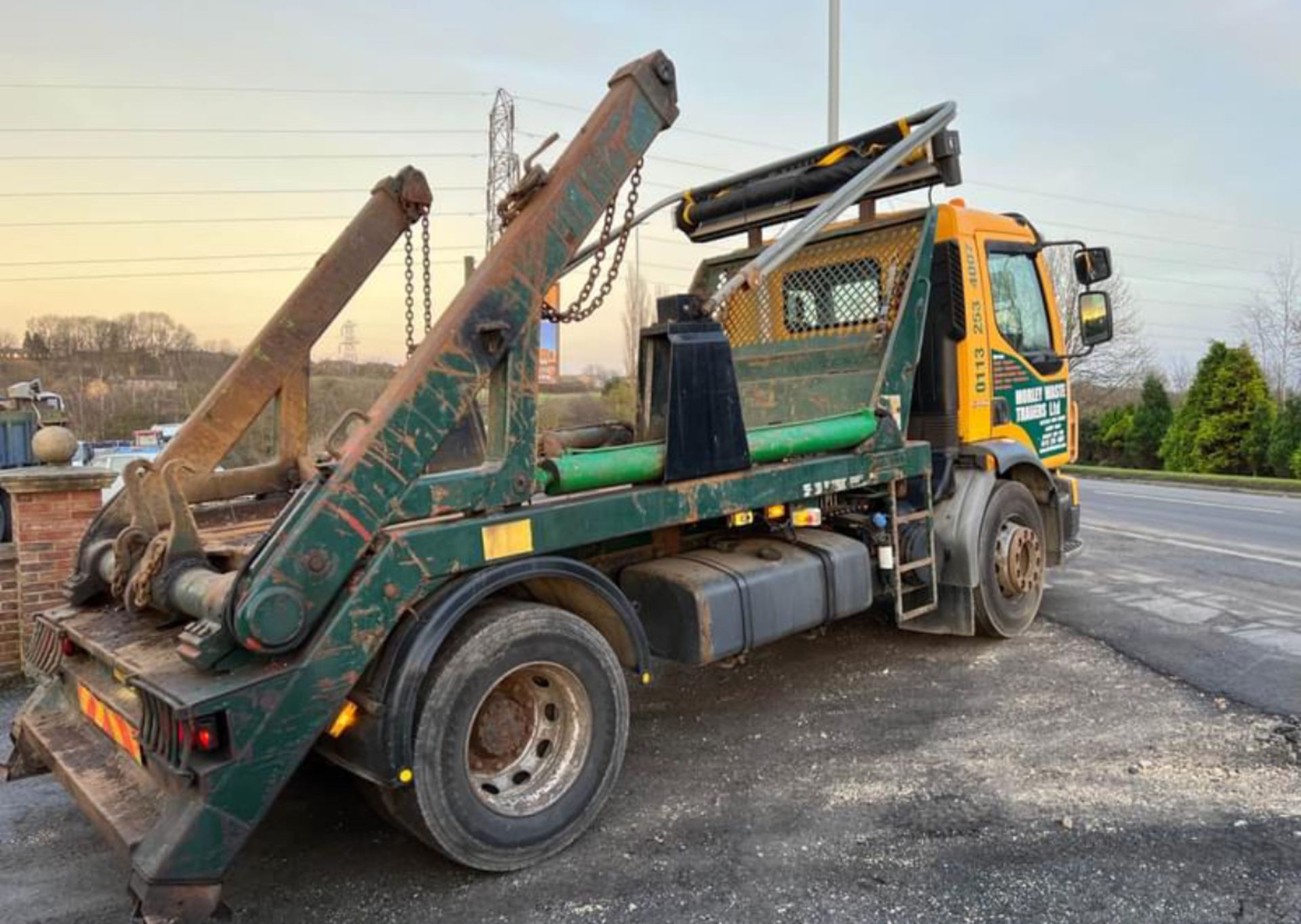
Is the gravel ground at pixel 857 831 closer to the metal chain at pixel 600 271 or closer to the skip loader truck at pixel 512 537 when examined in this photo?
the skip loader truck at pixel 512 537

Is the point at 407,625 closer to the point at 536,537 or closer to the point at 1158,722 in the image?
the point at 536,537

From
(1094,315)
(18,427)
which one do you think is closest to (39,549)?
(1094,315)

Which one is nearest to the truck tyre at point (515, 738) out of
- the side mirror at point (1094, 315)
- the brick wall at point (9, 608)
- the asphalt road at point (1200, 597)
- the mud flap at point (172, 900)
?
the mud flap at point (172, 900)

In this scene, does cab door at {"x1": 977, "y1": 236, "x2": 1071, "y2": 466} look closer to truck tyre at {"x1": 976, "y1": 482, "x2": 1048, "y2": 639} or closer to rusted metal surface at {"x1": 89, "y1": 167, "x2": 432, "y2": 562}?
truck tyre at {"x1": 976, "y1": 482, "x2": 1048, "y2": 639}

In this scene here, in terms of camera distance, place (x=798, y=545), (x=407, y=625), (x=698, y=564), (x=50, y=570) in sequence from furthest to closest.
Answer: (x=50, y=570) < (x=798, y=545) < (x=698, y=564) < (x=407, y=625)

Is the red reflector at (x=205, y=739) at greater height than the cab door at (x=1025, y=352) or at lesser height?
lesser

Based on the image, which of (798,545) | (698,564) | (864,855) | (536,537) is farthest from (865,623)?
(536,537)

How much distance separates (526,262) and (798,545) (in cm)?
215

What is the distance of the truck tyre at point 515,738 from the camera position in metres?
2.96

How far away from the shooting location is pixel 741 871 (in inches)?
123

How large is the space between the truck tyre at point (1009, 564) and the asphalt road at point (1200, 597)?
22.0 inches

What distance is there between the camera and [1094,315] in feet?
20.6

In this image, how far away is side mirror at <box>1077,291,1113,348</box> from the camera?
20.6ft

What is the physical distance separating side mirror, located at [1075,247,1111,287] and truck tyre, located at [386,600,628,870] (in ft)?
15.7
